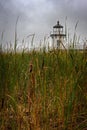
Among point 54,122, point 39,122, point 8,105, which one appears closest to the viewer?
point 39,122

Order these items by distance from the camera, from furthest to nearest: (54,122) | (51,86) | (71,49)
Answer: (71,49) < (51,86) < (54,122)

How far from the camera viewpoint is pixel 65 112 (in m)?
2.39

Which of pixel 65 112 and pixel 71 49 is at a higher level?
pixel 71 49

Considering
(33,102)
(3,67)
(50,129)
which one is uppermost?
(3,67)

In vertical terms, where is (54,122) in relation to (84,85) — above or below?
below

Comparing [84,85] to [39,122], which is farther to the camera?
[84,85]

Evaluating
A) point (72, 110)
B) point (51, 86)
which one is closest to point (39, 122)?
point (72, 110)

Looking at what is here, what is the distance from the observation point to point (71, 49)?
3.50m

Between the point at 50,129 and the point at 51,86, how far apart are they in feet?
2.28

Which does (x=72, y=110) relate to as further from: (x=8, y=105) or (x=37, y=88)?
(x=8, y=105)

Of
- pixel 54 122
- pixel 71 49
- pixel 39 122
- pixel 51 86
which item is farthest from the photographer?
pixel 71 49

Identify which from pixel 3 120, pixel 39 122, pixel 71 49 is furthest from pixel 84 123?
pixel 71 49

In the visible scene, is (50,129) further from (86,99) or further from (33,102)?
(86,99)

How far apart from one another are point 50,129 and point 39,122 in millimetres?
103
